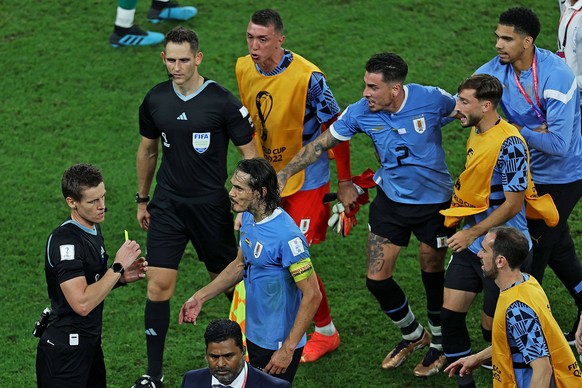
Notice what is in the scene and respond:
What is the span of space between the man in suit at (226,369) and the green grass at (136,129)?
86.2 inches

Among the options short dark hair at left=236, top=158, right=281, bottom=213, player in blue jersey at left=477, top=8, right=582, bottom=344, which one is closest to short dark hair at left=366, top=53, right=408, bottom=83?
player in blue jersey at left=477, top=8, right=582, bottom=344

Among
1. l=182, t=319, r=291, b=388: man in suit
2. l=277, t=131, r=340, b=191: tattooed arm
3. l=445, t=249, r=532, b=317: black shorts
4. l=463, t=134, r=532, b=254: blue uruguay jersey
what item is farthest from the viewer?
l=277, t=131, r=340, b=191: tattooed arm

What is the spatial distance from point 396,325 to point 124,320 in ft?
6.38

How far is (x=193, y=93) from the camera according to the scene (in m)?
7.22

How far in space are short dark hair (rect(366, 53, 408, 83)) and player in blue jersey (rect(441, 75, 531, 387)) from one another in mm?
472

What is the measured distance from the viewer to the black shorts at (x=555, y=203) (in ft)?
23.8

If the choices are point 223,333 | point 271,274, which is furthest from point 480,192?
point 223,333

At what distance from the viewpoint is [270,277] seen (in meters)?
6.10

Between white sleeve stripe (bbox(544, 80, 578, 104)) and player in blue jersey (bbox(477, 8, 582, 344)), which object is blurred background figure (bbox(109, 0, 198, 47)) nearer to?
player in blue jersey (bbox(477, 8, 582, 344))

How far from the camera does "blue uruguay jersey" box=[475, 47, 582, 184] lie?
6.85m

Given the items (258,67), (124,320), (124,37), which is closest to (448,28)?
(124,37)

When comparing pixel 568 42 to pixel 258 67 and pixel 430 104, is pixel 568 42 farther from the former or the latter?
pixel 258 67

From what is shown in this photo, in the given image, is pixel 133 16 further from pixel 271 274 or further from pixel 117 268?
pixel 271 274

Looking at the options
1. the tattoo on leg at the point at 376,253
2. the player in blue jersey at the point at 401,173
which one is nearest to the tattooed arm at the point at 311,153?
the player in blue jersey at the point at 401,173
